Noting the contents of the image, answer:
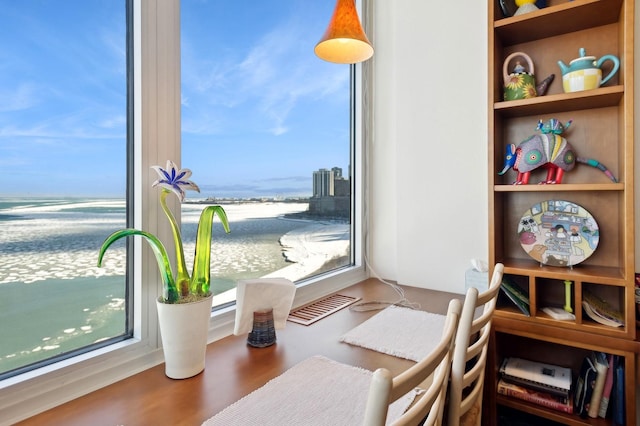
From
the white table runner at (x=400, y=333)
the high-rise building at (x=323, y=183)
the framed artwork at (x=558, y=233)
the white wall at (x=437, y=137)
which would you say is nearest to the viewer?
the white table runner at (x=400, y=333)

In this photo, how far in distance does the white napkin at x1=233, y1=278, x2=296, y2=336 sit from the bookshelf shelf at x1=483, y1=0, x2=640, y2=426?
33.3 inches

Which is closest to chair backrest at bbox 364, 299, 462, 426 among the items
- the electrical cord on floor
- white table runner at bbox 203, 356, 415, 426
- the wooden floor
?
white table runner at bbox 203, 356, 415, 426

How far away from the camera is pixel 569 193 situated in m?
1.46

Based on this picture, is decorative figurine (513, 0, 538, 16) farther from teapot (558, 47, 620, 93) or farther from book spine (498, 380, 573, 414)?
book spine (498, 380, 573, 414)

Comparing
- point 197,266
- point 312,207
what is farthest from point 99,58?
point 312,207

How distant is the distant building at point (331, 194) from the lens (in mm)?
1952

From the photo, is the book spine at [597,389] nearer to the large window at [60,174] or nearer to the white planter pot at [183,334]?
the white planter pot at [183,334]

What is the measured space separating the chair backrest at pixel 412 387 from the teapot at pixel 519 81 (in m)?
1.06

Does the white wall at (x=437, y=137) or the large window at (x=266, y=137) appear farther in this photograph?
the white wall at (x=437, y=137)

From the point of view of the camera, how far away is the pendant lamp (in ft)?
4.20

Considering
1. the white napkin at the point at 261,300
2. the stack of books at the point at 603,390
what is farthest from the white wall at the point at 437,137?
the white napkin at the point at 261,300

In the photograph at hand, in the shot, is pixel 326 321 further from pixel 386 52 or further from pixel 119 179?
pixel 386 52

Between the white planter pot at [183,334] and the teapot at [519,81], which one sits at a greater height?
the teapot at [519,81]

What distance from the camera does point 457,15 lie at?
1766 millimetres
